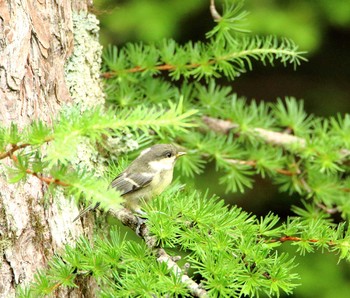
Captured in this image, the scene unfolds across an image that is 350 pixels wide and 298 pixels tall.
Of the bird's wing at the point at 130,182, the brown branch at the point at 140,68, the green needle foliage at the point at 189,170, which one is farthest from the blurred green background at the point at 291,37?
the bird's wing at the point at 130,182

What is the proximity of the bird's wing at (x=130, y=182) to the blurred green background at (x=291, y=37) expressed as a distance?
1.46m

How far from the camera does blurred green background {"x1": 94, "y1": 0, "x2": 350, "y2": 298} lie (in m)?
4.60

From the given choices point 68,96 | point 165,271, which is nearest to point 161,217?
point 165,271

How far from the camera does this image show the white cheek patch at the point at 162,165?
9.16ft

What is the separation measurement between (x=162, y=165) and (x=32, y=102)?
687 millimetres

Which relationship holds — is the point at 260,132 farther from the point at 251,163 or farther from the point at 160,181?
the point at 160,181

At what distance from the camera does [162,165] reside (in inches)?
111

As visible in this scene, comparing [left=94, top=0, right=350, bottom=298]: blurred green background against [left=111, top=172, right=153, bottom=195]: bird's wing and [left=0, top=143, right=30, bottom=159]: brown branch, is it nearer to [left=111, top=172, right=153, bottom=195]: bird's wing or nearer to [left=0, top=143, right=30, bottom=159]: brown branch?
[left=111, top=172, right=153, bottom=195]: bird's wing

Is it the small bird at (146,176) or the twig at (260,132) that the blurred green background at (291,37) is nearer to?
the twig at (260,132)

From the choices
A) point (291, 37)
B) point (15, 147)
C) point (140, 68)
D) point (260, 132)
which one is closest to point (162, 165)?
point (140, 68)

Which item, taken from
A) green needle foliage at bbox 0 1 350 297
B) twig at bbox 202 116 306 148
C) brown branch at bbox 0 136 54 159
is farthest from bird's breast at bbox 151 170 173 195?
brown branch at bbox 0 136 54 159

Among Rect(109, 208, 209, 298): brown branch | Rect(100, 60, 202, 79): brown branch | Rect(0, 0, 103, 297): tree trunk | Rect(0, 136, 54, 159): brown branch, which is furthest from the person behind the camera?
Rect(100, 60, 202, 79): brown branch

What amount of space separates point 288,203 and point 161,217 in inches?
139

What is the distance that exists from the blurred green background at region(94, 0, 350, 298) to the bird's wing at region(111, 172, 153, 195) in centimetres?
146
